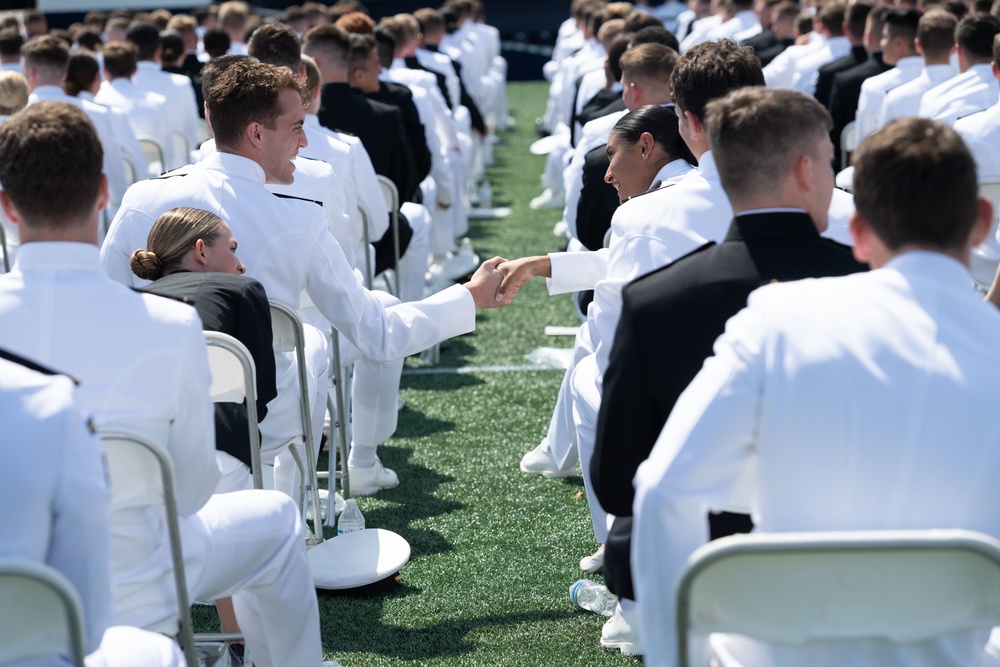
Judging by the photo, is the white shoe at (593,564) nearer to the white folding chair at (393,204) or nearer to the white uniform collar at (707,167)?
the white uniform collar at (707,167)

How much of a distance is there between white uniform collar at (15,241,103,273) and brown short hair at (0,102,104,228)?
1.5 inches

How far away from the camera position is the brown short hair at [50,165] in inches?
92.7

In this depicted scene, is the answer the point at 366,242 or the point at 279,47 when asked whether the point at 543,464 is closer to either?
the point at 366,242

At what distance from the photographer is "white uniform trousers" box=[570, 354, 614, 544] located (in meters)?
3.82

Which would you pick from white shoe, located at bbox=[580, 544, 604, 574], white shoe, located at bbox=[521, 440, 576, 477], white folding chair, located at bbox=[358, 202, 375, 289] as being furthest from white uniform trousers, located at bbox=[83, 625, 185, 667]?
white folding chair, located at bbox=[358, 202, 375, 289]

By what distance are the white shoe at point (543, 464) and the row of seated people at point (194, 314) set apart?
122 cm

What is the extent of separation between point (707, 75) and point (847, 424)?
5.92 feet

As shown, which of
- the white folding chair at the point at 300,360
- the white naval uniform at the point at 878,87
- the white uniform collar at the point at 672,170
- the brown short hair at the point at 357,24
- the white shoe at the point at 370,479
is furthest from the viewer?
the white naval uniform at the point at 878,87

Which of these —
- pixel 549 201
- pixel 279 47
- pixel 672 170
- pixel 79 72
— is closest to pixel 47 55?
pixel 79 72

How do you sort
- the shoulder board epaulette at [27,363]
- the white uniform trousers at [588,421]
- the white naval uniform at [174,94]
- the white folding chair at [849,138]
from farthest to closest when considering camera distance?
the white naval uniform at [174,94] → the white folding chair at [849,138] → the white uniform trousers at [588,421] → the shoulder board epaulette at [27,363]

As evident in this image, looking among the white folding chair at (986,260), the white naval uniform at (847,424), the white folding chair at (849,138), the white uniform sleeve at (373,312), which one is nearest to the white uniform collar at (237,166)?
the white uniform sleeve at (373,312)

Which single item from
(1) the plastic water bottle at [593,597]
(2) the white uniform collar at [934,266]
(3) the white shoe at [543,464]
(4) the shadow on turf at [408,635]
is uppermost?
(2) the white uniform collar at [934,266]

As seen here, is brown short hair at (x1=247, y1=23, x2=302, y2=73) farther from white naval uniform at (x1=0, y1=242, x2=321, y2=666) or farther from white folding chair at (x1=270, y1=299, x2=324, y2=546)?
white naval uniform at (x1=0, y1=242, x2=321, y2=666)

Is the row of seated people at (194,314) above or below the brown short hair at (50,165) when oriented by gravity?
below
